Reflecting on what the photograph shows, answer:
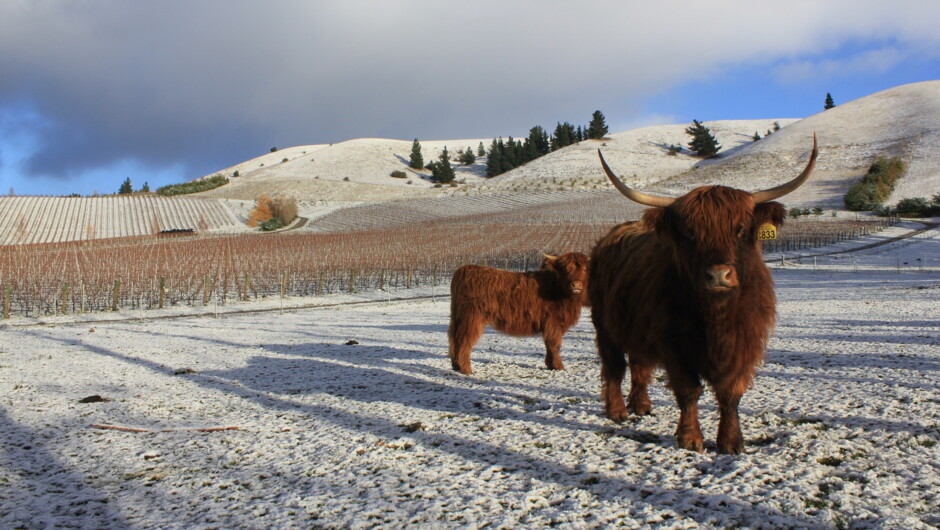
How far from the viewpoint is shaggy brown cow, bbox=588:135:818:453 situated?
3.85 meters

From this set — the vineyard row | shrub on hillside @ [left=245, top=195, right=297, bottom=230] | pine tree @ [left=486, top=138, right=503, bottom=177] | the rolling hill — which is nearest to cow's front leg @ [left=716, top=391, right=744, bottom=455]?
the vineyard row

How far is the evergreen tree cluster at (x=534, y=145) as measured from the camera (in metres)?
123

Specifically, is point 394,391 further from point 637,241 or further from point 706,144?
point 706,144

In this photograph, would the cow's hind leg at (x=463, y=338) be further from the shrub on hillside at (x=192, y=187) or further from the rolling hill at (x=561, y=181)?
the shrub on hillside at (x=192, y=187)

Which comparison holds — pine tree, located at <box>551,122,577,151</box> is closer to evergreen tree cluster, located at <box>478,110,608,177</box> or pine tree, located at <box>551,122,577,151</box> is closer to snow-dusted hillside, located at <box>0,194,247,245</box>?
evergreen tree cluster, located at <box>478,110,608,177</box>

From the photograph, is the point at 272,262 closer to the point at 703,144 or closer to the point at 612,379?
the point at 612,379

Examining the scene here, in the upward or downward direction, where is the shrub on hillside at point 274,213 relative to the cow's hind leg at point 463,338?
upward

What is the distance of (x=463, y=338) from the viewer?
8.12 m

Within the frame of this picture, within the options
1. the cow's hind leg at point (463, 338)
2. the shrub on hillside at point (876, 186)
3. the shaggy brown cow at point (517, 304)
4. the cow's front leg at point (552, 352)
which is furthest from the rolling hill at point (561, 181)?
the cow's hind leg at point (463, 338)

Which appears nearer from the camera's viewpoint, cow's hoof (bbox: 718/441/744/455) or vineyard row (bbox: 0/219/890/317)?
cow's hoof (bbox: 718/441/744/455)

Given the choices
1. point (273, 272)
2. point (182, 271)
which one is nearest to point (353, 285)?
point (273, 272)

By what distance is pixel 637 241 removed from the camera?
17.3 feet

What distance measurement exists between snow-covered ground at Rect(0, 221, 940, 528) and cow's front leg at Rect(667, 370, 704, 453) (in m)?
0.11

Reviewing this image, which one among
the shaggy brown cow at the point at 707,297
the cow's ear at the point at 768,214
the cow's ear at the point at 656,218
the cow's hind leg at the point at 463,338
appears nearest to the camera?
the shaggy brown cow at the point at 707,297
